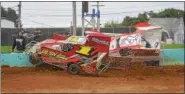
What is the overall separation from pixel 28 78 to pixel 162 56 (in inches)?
251

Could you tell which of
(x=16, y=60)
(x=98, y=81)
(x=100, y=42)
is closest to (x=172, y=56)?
(x=100, y=42)

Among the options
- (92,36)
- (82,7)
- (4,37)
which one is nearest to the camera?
(92,36)

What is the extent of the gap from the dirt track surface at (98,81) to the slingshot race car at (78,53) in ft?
0.95

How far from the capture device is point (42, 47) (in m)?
16.2

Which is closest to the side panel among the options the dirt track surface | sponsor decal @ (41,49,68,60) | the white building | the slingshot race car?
the slingshot race car

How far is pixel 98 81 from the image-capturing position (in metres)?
13.2

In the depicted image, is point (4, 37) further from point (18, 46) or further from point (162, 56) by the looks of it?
point (162, 56)

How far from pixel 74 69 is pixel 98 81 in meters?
2.31

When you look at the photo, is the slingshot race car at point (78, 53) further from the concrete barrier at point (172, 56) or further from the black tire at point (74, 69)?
the concrete barrier at point (172, 56)

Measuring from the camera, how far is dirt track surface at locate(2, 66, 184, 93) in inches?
440

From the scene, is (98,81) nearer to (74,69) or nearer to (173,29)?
(74,69)

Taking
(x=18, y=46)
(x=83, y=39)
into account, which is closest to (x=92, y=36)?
(x=83, y=39)

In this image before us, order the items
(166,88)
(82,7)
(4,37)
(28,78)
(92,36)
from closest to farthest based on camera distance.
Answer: (166,88) → (28,78) → (92,36) → (82,7) → (4,37)

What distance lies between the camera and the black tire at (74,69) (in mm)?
15200
